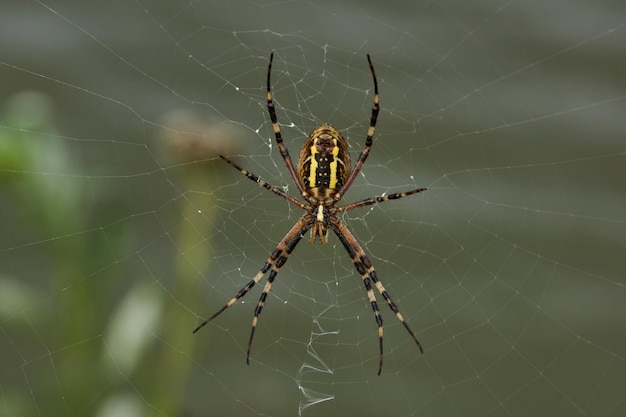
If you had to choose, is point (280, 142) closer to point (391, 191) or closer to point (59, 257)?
point (59, 257)

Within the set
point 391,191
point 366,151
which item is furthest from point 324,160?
point 391,191

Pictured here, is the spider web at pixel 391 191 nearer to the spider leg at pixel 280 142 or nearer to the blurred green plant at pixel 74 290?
the spider leg at pixel 280 142

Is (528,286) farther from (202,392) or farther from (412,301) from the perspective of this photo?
(202,392)

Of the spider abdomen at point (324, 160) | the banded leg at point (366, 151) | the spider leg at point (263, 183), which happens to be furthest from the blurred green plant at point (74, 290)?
the banded leg at point (366, 151)

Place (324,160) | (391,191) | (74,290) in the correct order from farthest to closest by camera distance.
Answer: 1. (391,191)
2. (324,160)
3. (74,290)

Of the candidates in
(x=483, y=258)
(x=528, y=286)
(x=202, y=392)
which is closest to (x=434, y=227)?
(x=483, y=258)

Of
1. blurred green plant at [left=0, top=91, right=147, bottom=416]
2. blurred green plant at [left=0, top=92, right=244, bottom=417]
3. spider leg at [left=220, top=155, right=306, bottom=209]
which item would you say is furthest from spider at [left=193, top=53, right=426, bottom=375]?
blurred green plant at [left=0, top=91, right=147, bottom=416]
